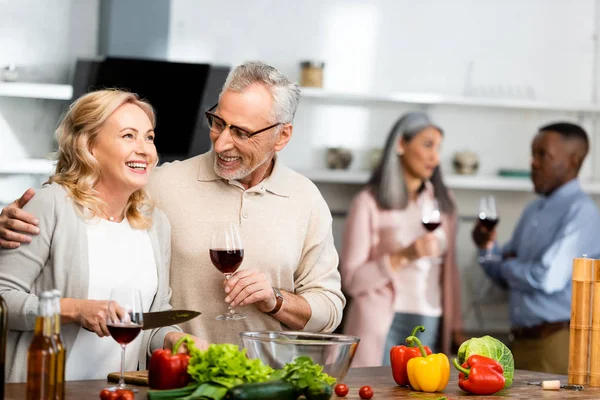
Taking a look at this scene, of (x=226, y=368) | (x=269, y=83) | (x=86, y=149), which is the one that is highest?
(x=269, y=83)

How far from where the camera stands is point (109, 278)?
2.60 meters

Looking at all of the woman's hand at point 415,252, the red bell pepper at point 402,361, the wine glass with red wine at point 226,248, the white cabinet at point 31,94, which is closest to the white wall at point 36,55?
the white cabinet at point 31,94

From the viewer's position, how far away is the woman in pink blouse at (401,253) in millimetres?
5449

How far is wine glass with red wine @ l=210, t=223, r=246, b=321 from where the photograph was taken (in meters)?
2.63

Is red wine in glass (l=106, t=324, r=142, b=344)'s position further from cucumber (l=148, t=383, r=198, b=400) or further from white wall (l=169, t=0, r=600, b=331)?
white wall (l=169, t=0, r=600, b=331)

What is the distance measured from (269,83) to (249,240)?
467mm

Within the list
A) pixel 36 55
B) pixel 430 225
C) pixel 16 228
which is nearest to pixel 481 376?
pixel 16 228

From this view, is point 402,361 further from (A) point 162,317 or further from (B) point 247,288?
(A) point 162,317

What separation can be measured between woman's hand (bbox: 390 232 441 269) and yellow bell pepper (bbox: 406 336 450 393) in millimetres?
3121

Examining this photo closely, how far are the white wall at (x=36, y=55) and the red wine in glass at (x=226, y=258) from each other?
3.00 metres

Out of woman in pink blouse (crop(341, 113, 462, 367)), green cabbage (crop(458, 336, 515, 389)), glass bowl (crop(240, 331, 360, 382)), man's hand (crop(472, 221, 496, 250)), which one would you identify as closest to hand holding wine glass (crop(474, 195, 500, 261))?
man's hand (crop(472, 221, 496, 250))

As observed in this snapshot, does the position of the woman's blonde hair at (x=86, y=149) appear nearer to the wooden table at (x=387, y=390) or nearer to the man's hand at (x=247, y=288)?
the man's hand at (x=247, y=288)

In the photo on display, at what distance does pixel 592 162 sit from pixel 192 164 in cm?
442

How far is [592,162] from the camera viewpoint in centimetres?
679
